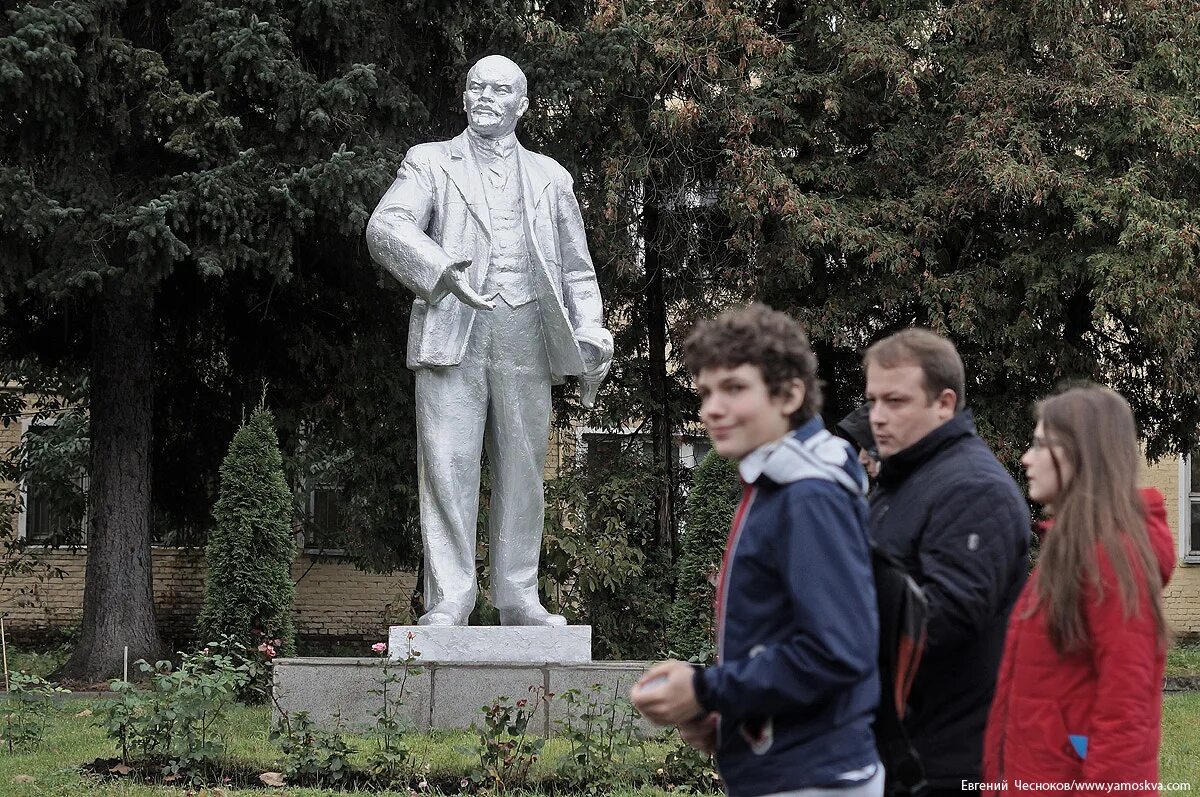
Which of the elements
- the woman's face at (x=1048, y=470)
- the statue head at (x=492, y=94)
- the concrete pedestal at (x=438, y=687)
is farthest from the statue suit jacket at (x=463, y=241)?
the woman's face at (x=1048, y=470)

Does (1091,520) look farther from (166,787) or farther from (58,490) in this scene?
(58,490)

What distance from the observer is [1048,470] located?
3020 mm

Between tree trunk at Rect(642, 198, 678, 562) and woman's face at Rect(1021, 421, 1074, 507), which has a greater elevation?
tree trunk at Rect(642, 198, 678, 562)

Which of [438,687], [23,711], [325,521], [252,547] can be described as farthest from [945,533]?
[325,521]

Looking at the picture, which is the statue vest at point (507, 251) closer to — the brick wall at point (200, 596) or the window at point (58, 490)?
the window at point (58, 490)

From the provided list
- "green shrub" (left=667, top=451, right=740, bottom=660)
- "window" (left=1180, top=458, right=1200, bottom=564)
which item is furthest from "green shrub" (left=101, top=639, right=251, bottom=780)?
"window" (left=1180, top=458, right=1200, bottom=564)

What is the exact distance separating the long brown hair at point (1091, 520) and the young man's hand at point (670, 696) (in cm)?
78

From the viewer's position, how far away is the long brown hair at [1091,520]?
9.34ft

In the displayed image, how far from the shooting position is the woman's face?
9.81ft

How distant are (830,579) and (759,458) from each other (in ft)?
0.88

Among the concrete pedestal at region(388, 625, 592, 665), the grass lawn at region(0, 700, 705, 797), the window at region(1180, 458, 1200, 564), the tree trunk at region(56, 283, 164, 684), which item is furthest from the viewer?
the window at region(1180, 458, 1200, 564)

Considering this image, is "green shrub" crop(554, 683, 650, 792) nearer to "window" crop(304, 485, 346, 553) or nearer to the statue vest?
the statue vest

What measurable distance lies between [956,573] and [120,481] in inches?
461

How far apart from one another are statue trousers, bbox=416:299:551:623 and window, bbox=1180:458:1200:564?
1511 cm
